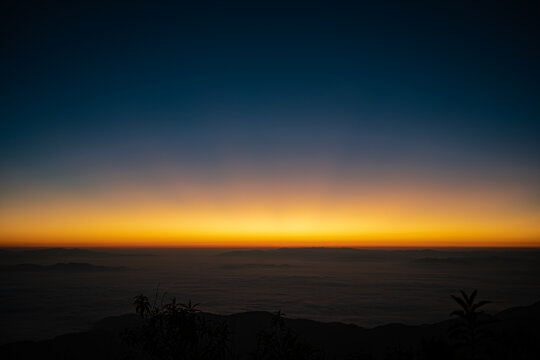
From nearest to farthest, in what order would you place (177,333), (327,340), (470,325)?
1. (177,333)
2. (470,325)
3. (327,340)

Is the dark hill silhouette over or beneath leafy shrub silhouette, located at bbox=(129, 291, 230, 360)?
beneath

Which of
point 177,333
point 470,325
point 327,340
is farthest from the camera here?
point 327,340

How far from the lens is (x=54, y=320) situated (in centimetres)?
11181

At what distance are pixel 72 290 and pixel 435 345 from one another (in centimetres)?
21003

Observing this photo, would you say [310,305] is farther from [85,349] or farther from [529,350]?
[529,350]

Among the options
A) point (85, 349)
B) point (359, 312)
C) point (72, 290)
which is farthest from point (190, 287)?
point (85, 349)

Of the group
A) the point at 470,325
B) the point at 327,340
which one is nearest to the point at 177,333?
the point at 470,325

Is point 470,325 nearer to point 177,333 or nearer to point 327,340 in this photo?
point 177,333

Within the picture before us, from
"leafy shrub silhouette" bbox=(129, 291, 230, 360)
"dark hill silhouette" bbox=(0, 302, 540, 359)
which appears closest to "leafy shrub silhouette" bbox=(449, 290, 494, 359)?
"leafy shrub silhouette" bbox=(129, 291, 230, 360)

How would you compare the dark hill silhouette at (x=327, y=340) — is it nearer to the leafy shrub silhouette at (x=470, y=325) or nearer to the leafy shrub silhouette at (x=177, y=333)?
the leafy shrub silhouette at (x=470, y=325)

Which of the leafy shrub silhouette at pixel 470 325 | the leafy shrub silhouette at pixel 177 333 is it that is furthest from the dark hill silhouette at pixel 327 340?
the leafy shrub silhouette at pixel 177 333

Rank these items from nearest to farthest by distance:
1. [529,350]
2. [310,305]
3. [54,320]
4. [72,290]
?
[529,350], [54,320], [310,305], [72,290]

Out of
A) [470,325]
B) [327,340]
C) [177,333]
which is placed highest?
[177,333]

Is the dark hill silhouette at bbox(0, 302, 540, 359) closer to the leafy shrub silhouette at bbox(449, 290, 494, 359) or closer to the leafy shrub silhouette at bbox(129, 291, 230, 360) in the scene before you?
the leafy shrub silhouette at bbox(449, 290, 494, 359)
